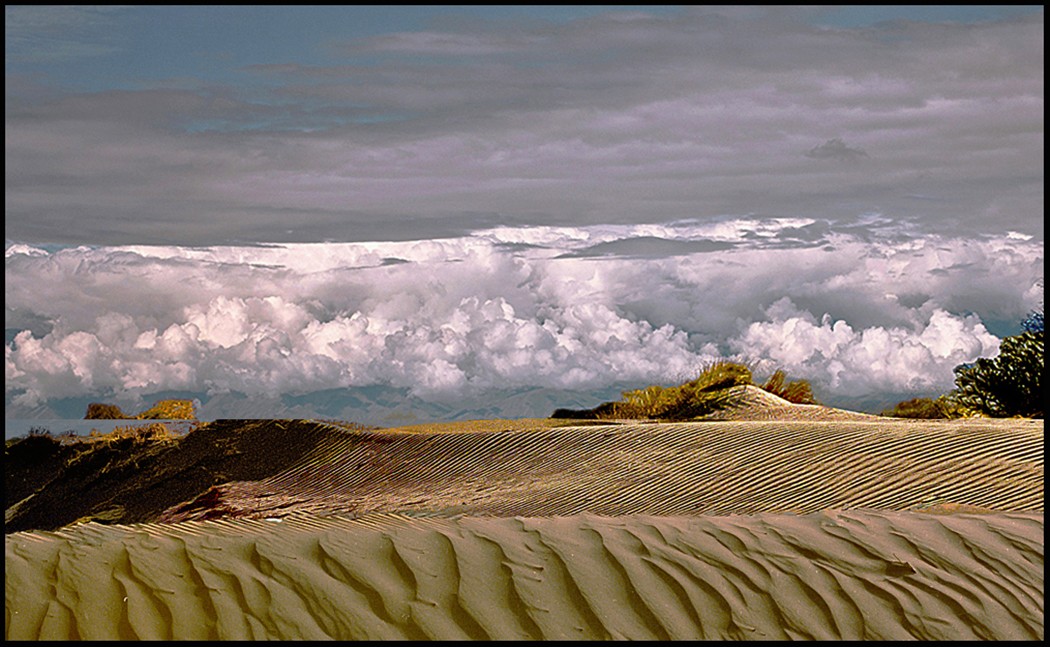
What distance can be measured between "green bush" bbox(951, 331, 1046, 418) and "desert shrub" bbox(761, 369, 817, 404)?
320cm

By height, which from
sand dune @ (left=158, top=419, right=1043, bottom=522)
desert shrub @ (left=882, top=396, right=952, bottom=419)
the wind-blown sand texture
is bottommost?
desert shrub @ (left=882, top=396, right=952, bottom=419)

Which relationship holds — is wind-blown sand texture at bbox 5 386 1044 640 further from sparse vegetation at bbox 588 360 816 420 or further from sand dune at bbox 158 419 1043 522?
sparse vegetation at bbox 588 360 816 420

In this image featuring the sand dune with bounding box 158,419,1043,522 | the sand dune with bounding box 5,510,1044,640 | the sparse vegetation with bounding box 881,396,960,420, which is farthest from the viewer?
the sparse vegetation with bounding box 881,396,960,420

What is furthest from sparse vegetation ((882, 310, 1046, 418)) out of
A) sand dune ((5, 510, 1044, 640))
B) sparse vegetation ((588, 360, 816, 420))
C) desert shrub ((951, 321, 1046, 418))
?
sand dune ((5, 510, 1044, 640))

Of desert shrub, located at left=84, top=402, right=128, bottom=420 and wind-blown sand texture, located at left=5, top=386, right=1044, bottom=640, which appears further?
desert shrub, located at left=84, top=402, right=128, bottom=420

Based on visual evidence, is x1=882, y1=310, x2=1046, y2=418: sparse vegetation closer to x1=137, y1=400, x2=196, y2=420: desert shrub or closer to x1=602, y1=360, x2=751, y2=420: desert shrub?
x1=602, y1=360, x2=751, y2=420: desert shrub

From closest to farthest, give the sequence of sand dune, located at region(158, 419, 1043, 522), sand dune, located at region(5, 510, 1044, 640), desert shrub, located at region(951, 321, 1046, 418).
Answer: sand dune, located at region(5, 510, 1044, 640) < sand dune, located at region(158, 419, 1043, 522) < desert shrub, located at region(951, 321, 1046, 418)

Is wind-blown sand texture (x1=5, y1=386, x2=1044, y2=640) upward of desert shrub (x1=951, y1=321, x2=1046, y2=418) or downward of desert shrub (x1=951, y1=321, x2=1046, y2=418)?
upward

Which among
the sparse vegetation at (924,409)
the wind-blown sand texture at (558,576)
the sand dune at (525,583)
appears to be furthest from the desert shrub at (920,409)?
the sand dune at (525,583)

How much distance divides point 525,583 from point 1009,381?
565 inches

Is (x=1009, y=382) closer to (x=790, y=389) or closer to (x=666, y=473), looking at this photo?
(x=790, y=389)

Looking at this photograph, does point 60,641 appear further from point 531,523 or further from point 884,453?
point 884,453

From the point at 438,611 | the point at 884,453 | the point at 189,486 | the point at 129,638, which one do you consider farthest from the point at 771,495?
the point at 189,486

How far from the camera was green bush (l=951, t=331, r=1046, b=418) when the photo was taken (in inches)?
628
